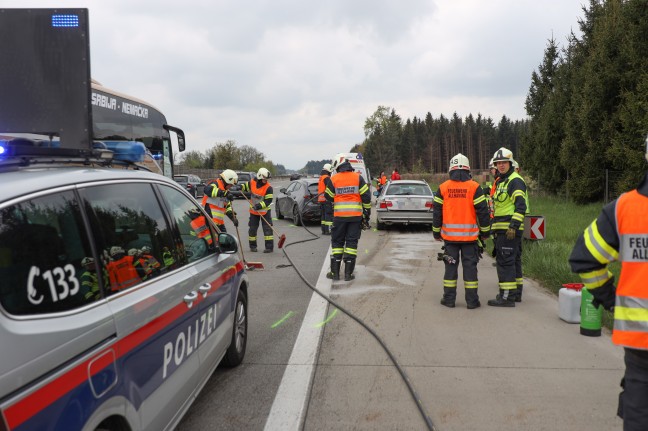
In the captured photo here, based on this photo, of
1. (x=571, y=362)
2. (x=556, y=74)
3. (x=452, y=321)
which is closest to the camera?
(x=571, y=362)

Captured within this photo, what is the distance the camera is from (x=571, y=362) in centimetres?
456

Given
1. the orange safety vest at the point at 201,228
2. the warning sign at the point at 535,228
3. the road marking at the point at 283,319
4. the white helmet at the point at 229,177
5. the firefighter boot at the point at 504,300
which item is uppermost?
the white helmet at the point at 229,177

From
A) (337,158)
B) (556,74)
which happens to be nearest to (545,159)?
(556,74)

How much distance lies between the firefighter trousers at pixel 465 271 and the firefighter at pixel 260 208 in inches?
219

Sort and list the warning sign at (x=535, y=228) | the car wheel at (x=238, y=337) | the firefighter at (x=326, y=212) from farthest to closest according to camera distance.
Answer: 1. the firefighter at (x=326, y=212)
2. the warning sign at (x=535, y=228)
3. the car wheel at (x=238, y=337)

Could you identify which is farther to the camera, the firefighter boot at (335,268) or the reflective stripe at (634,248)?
the firefighter boot at (335,268)

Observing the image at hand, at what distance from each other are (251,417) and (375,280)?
4.87 m

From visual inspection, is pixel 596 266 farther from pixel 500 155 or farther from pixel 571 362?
pixel 500 155

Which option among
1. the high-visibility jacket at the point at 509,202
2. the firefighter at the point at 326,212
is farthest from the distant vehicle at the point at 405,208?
the high-visibility jacket at the point at 509,202

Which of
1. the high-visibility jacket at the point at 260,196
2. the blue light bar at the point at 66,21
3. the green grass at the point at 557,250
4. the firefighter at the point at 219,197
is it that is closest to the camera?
the blue light bar at the point at 66,21

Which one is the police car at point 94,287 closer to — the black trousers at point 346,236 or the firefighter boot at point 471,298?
the firefighter boot at point 471,298

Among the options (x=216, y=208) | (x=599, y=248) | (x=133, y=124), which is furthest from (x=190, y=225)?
(x=133, y=124)

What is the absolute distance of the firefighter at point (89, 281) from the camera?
7.11 feet

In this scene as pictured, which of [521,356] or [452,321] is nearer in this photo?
[521,356]
